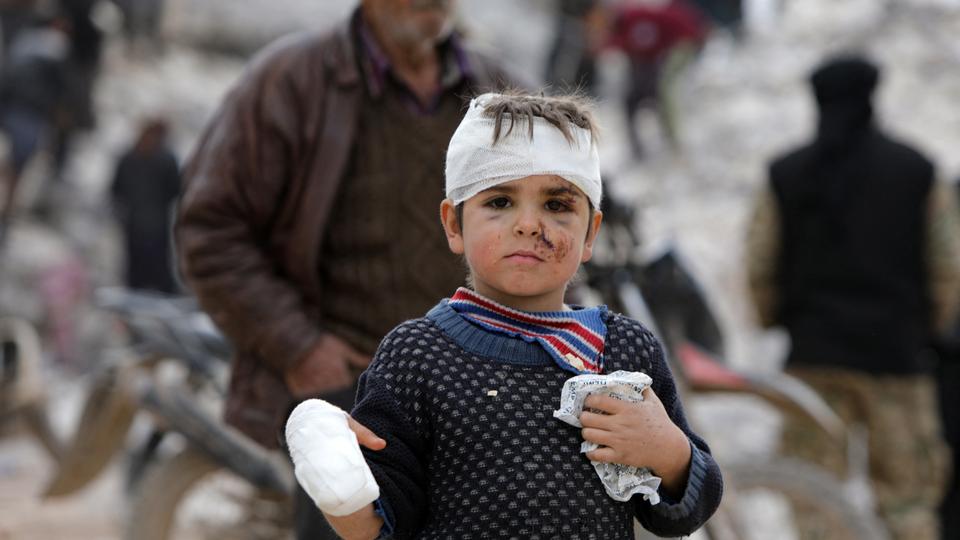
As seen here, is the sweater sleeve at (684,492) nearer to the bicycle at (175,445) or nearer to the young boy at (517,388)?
the young boy at (517,388)

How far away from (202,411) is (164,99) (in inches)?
570

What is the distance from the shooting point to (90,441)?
225 inches

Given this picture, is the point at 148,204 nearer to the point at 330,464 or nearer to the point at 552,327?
the point at 552,327

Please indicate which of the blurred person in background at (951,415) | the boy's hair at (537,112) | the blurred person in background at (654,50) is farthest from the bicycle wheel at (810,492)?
the blurred person in background at (654,50)

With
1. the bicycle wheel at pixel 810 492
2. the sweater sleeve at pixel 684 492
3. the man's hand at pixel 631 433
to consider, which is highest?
the man's hand at pixel 631 433

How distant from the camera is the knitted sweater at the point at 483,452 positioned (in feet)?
7.01

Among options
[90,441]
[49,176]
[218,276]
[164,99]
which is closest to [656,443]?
[218,276]

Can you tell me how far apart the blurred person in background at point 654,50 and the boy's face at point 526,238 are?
43.8 feet

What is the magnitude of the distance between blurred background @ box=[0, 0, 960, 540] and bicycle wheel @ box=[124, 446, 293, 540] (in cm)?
304

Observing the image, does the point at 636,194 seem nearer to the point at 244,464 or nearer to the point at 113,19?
the point at 113,19

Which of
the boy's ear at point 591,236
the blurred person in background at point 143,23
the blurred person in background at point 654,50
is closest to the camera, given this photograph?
the boy's ear at point 591,236

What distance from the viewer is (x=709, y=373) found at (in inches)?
203

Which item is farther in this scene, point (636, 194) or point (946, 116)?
point (946, 116)

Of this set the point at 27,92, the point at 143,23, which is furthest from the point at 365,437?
the point at 143,23
